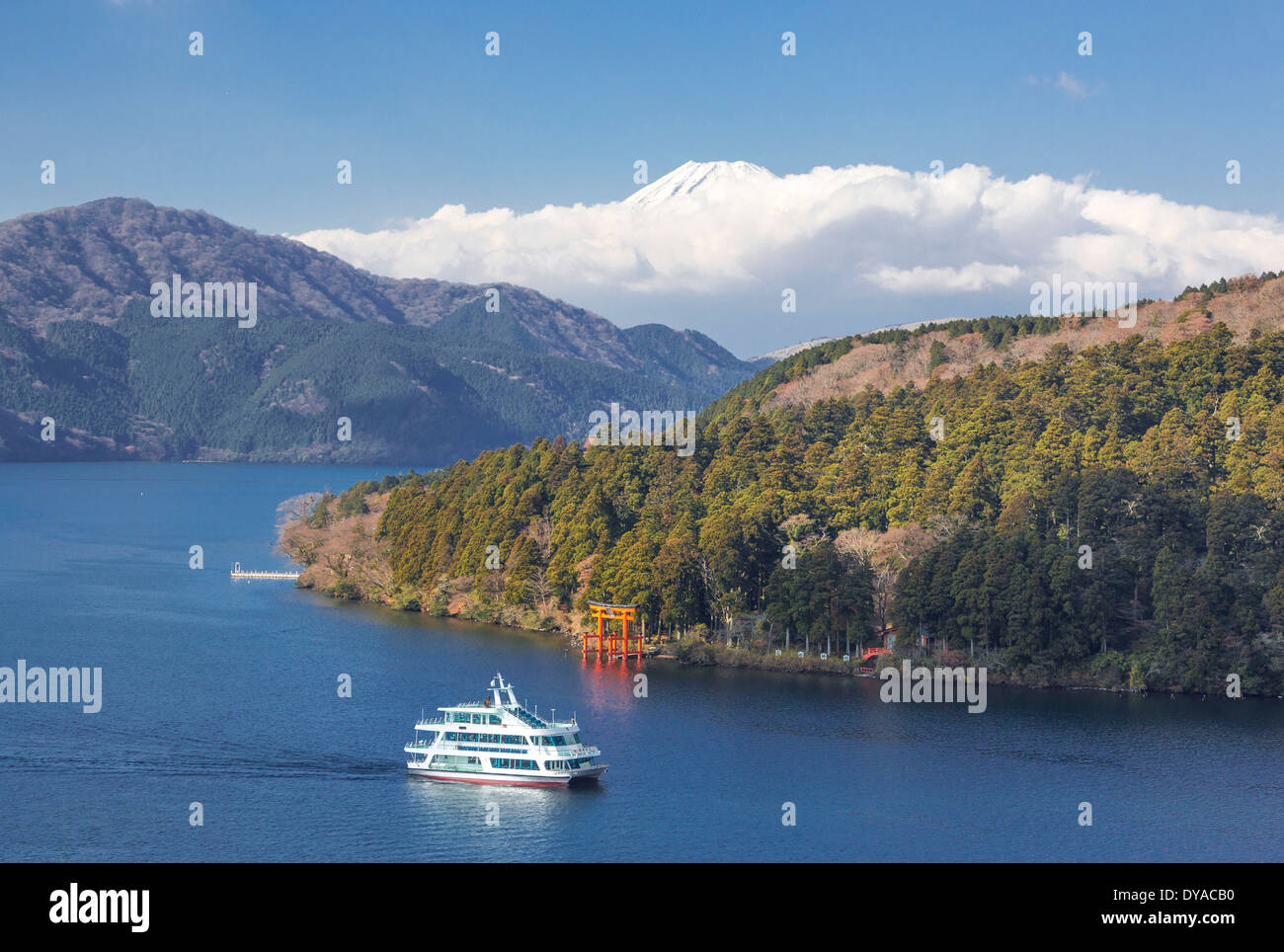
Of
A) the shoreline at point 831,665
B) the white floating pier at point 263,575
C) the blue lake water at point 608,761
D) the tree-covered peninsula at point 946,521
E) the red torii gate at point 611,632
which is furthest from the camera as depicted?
the white floating pier at point 263,575

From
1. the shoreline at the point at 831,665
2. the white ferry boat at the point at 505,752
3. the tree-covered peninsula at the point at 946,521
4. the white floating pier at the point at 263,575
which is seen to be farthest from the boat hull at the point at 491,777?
the white floating pier at the point at 263,575

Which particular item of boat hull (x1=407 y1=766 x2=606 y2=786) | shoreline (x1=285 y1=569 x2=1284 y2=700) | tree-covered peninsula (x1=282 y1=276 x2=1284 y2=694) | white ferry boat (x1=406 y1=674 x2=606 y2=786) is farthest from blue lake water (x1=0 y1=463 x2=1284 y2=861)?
tree-covered peninsula (x1=282 y1=276 x2=1284 y2=694)

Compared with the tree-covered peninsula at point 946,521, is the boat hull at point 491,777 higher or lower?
lower

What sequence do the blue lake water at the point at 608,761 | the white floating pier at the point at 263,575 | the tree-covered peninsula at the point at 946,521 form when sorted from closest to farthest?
the blue lake water at the point at 608,761, the tree-covered peninsula at the point at 946,521, the white floating pier at the point at 263,575

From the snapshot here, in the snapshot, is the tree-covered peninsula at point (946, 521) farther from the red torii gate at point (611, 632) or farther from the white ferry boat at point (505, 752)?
the white ferry boat at point (505, 752)

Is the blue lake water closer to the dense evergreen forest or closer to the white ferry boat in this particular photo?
the white ferry boat

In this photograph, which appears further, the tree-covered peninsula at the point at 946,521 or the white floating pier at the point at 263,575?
the white floating pier at the point at 263,575

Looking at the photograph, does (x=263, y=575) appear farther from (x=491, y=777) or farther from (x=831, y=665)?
(x=491, y=777)

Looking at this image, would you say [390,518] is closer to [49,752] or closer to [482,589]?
[482,589]
